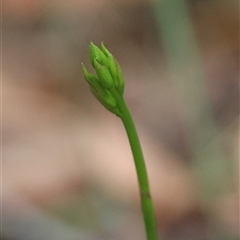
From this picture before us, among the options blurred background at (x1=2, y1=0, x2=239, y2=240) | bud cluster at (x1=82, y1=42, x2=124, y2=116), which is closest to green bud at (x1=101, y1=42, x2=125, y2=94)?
bud cluster at (x1=82, y1=42, x2=124, y2=116)

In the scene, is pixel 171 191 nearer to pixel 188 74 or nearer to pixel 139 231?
pixel 139 231

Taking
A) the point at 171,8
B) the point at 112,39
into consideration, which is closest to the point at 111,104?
the point at 171,8

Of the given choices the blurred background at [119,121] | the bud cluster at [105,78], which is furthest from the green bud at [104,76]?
the blurred background at [119,121]

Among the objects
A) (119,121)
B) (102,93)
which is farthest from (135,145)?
(119,121)

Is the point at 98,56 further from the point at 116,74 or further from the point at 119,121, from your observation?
the point at 119,121

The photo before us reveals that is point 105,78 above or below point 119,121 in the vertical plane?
below

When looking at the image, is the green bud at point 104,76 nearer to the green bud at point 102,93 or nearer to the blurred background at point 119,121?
the green bud at point 102,93
